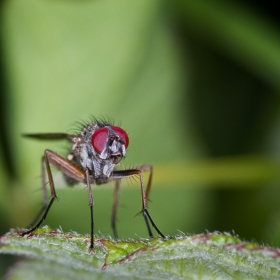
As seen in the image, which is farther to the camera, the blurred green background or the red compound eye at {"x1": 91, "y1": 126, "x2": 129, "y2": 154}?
the blurred green background

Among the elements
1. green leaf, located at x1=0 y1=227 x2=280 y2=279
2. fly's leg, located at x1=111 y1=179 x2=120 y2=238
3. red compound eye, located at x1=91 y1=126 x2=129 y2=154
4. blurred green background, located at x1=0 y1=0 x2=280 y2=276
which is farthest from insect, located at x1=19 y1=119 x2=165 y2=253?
blurred green background, located at x1=0 y1=0 x2=280 y2=276

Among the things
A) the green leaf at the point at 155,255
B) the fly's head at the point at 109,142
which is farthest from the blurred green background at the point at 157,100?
the green leaf at the point at 155,255

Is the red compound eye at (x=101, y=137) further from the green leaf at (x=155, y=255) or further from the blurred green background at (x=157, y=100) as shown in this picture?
the blurred green background at (x=157, y=100)

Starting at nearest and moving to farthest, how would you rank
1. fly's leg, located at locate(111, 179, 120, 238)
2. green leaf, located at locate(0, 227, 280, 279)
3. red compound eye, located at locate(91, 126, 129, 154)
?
green leaf, located at locate(0, 227, 280, 279) < red compound eye, located at locate(91, 126, 129, 154) < fly's leg, located at locate(111, 179, 120, 238)

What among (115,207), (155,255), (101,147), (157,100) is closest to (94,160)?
(101,147)

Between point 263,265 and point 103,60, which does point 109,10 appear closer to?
point 103,60

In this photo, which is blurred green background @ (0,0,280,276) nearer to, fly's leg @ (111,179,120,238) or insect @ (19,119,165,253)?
fly's leg @ (111,179,120,238)
